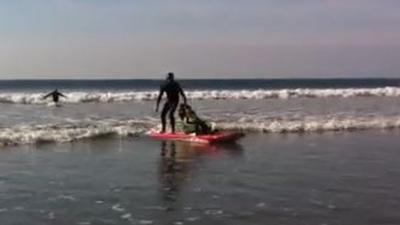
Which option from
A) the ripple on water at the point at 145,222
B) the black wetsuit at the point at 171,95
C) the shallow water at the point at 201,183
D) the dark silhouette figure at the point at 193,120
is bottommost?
the ripple on water at the point at 145,222

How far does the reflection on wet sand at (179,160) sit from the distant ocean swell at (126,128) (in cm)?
323

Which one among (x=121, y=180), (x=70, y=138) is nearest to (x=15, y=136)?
(x=70, y=138)

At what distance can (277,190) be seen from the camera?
527 inches

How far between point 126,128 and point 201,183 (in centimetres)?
1216

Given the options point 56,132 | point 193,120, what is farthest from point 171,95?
point 56,132

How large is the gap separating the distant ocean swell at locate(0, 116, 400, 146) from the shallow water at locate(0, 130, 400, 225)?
4.95 feet

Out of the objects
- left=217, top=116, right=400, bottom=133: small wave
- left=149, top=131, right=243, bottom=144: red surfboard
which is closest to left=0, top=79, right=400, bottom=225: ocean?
left=149, top=131, right=243, bottom=144: red surfboard

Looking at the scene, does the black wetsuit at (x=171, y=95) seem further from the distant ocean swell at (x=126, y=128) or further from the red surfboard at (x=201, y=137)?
the distant ocean swell at (x=126, y=128)

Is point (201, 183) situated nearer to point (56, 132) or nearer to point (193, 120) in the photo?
point (193, 120)

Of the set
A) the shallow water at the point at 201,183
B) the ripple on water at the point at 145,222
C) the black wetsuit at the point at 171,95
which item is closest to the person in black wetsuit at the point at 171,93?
the black wetsuit at the point at 171,95

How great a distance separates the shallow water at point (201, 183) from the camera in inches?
446

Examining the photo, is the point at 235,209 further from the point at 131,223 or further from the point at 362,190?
the point at 362,190

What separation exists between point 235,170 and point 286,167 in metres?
1.18

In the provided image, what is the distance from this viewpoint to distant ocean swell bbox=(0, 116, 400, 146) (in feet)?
74.0
